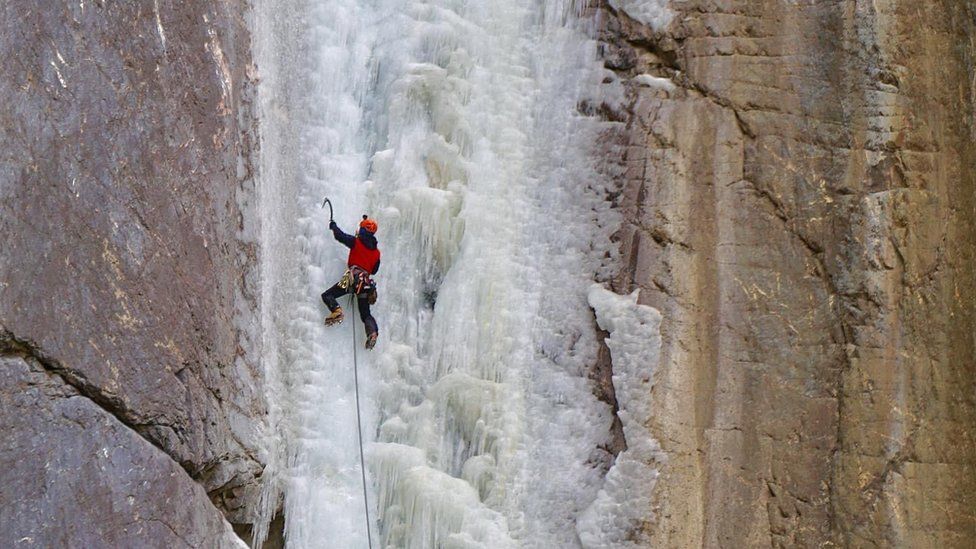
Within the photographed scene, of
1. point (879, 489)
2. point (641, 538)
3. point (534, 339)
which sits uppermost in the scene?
point (534, 339)

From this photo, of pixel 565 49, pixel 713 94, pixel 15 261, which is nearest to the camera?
pixel 15 261

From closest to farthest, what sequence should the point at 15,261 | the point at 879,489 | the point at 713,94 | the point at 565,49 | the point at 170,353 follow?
the point at 15,261 < the point at 170,353 < the point at 879,489 < the point at 713,94 < the point at 565,49

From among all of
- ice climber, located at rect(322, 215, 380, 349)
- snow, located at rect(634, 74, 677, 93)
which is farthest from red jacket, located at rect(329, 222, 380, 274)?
snow, located at rect(634, 74, 677, 93)

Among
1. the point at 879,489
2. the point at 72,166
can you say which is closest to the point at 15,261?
the point at 72,166

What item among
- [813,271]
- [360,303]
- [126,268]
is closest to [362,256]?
[360,303]

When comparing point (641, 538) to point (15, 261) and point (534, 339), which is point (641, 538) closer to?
point (534, 339)

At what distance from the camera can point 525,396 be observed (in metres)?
6.39

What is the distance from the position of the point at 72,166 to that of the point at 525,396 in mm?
2723

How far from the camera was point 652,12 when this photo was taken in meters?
6.43

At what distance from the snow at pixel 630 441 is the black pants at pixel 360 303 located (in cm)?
129

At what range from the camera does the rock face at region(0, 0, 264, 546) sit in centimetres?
468

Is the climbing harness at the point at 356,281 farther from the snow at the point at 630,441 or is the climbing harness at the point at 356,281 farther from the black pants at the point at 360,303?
the snow at the point at 630,441

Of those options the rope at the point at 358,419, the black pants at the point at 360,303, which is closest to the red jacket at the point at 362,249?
the black pants at the point at 360,303

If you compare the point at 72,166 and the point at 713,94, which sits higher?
the point at 713,94
